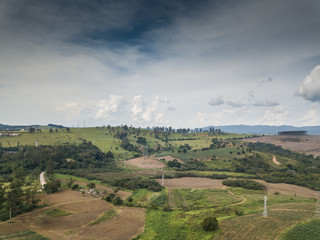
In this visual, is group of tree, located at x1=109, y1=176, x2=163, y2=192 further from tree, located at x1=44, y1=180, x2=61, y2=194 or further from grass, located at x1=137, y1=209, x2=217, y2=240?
grass, located at x1=137, y1=209, x2=217, y2=240

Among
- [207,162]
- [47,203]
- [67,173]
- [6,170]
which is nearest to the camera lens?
[47,203]

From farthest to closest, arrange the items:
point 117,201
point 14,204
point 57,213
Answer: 1. point 117,201
2. point 57,213
3. point 14,204

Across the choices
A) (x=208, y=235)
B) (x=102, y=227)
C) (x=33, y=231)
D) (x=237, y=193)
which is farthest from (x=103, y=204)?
(x=237, y=193)

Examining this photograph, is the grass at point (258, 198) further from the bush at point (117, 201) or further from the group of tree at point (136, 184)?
the bush at point (117, 201)

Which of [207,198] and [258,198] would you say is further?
[207,198]

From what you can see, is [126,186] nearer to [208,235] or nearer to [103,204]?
[103,204]

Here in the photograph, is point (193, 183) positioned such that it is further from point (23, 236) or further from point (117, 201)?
point (23, 236)

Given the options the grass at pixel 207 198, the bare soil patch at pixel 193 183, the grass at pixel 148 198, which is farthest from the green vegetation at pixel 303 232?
the bare soil patch at pixel 193 183

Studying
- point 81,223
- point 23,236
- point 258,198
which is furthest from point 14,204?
point 258,198
